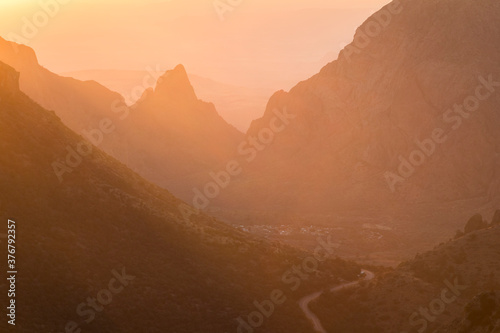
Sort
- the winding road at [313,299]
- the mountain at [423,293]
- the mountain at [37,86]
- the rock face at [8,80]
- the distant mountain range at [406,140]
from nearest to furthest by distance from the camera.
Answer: the winding road at [313,299] → the mountain at [423,293] → the rock face at [8,80] → the distant mountain range at [406,140] → the mountain at [37,86]

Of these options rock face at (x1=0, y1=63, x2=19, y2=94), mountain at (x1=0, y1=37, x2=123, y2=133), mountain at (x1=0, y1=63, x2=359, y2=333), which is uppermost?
mountain at (x1=0, y1=37, x2=123, y2=133)

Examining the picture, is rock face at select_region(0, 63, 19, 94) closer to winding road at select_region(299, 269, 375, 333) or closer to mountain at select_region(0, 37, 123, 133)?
winding road at select_region(299, 269, 375, 333)

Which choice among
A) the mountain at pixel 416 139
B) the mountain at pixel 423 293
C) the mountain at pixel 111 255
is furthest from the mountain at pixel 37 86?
the mountain at pixel 423 293

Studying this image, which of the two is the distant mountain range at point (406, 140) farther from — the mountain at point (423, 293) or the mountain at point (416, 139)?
the mountain at point (423, 293)

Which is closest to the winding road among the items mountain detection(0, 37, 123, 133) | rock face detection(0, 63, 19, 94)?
rock face detection(0, 63, 19, 94)

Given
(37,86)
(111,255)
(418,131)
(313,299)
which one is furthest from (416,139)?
(111,255)

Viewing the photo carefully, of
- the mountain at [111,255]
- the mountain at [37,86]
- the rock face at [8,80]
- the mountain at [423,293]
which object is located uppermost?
the mountain at [37,86]
